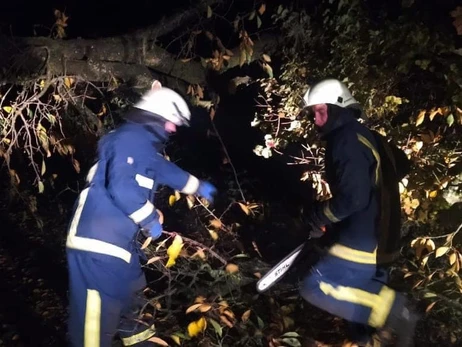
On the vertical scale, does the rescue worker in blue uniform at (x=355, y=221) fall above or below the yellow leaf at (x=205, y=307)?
above

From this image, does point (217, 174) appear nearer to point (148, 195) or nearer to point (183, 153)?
point (183, 153)

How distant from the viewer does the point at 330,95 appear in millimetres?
2986

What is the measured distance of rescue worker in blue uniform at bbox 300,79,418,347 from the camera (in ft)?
8.98

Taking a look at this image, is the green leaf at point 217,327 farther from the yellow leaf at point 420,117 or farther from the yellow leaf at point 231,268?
the yellow leaf at point 420,117

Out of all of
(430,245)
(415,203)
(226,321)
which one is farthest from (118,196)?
(415,203)

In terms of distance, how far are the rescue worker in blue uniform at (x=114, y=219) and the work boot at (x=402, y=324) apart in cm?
142

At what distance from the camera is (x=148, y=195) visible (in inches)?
120

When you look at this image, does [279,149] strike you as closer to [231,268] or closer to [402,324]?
[231,268]

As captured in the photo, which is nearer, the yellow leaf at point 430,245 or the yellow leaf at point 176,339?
the yellow leaf at point 176,339

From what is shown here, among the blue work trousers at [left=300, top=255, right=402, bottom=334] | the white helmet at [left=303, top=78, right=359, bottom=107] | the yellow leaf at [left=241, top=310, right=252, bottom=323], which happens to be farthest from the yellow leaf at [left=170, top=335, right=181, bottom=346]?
the white helmet at [left=303, top=78, right=359, bottom=107]

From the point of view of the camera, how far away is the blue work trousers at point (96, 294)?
292 cm

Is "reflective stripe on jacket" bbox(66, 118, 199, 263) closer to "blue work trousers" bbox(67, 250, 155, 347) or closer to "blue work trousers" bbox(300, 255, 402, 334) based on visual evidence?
"blue work trousers" bbox(67, 250, 155, 347)

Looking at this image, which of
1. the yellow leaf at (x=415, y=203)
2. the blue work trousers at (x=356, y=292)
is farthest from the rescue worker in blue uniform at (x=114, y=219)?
the yellow leaf at (x=415, y=203)

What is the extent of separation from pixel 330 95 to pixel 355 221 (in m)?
0.73
